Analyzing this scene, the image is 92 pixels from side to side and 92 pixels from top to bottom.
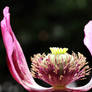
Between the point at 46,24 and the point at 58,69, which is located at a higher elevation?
the point at 46,24

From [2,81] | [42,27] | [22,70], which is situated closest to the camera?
[22,70]

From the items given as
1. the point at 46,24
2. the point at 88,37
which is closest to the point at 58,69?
the point at 88,37

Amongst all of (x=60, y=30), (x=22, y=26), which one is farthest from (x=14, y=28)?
(x=60, y=30)

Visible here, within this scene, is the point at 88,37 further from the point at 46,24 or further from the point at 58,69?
the point at 46,24

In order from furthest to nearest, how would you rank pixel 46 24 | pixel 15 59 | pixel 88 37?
pixel 46 24, pixel 88 37, pixel 15 59

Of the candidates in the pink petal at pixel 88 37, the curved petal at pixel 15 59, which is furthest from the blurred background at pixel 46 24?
→ the curved petal at pixel 15 59

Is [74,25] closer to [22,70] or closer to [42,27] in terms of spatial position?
[42,27]

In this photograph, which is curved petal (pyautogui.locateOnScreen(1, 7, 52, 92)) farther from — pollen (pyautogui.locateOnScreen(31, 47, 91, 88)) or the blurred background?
the blurred background
